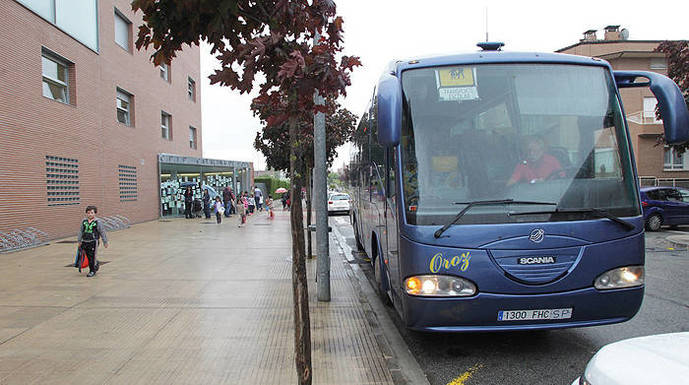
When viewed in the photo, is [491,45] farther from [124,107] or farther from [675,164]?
[675,164]

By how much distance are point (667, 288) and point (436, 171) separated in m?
5.82

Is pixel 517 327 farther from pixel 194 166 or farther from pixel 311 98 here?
pixel 194 166

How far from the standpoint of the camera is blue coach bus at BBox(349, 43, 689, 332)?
154 inches

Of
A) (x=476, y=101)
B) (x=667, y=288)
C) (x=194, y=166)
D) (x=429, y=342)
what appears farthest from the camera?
(x=194, y=166)

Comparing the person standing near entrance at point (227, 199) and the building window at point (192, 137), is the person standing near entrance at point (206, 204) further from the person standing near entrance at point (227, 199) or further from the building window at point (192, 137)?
the building window at point (192, 137)

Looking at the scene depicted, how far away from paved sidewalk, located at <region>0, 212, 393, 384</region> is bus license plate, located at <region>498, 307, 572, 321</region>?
114cm

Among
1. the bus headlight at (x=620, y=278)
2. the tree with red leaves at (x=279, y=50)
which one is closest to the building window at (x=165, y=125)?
the tree with red leaves at (x=279, y=50)

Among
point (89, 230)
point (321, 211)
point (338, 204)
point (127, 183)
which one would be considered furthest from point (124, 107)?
point (321, 211)

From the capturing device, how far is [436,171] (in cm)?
419

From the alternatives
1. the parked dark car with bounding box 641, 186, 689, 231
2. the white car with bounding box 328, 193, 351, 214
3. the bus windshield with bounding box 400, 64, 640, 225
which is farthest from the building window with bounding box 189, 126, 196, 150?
the bus windshield with bounding box 400, 64, 640, 225

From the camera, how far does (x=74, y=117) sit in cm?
1495

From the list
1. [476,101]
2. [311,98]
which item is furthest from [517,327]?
[311,98]

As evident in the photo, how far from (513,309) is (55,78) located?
15.5 meters

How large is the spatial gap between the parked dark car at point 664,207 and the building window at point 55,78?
1980cm
